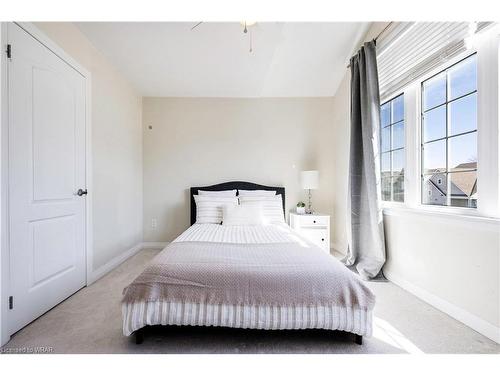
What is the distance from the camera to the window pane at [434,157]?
1.85 m

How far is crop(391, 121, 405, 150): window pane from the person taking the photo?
2293 millimetres

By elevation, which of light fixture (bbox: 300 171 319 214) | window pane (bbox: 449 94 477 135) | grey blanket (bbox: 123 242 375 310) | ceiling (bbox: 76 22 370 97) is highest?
ceiling (bbox: 76 22 370 97)

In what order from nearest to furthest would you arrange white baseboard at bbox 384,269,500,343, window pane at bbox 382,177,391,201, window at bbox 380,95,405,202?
white baseboard at bbox 384,269,500,343 → window at bbox 380,95,405,202 → window pane at bbox 382,177,391,201

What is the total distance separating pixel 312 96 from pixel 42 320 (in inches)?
152

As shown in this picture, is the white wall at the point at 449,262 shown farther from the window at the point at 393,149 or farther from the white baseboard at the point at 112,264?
the white baseboard at the point at 112,264

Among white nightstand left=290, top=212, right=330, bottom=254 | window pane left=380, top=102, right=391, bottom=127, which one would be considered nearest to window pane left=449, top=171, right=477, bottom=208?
window pane left=380, top=102, right=391, bottom=127

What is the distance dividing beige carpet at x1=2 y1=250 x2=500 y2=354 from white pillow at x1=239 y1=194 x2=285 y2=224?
1.47m

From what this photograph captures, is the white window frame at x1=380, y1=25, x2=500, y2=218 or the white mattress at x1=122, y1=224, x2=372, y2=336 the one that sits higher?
the white window frame at x1=380, y1=25, x2=500, y2=218

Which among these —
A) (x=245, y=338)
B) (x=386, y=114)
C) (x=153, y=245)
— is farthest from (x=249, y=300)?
(x=153, y=245)

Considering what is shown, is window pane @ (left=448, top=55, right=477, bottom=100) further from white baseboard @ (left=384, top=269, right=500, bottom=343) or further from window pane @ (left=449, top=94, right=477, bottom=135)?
white baseboard @ (left=384, top=269, right=500, bottom=343)

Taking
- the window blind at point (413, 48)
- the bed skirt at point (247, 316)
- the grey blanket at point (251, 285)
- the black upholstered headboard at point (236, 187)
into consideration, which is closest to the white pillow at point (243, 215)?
the black upholstered headboard at point (236, 187)

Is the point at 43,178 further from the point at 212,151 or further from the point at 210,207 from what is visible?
the point at 212,151
